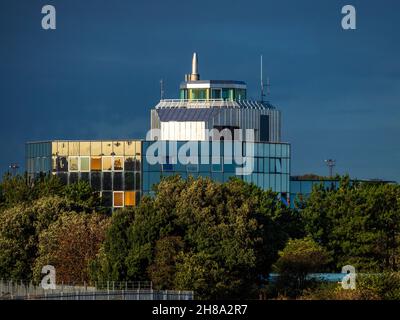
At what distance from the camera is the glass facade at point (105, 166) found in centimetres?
17450

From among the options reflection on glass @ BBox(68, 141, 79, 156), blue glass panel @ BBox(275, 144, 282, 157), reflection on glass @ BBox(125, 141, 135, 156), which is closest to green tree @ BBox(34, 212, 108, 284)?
reflection on glass @ BBox(125, 141, 135, 156)

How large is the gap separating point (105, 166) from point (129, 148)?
3326 mm

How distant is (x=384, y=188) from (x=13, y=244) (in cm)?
3851

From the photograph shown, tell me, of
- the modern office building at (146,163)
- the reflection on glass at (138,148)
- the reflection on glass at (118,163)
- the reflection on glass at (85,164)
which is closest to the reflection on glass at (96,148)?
the modern office building at (146,163)

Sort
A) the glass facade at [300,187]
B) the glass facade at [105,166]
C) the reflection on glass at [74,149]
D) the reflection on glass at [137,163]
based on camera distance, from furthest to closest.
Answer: the glass facade at [300,187]
the reflection on glass at [74,149]
the glass facade at [105,166]
the reflection on glass at [137,163]

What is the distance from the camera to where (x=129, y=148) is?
6890 inches

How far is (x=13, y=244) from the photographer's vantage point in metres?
131

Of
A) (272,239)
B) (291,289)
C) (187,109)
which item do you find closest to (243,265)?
(291,289)

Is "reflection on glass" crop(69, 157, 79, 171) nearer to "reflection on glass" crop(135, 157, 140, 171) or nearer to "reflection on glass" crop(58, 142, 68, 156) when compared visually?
"reflection on glass" crop(58, 142, 68, 156)

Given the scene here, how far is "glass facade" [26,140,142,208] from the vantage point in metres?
174

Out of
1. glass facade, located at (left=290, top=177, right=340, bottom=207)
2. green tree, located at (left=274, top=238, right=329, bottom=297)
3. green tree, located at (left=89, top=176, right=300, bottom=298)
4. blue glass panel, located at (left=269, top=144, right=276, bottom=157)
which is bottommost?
green tree, located at (left=274, top=238, right=329, bottom=297)

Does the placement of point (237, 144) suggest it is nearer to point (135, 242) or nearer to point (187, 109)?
point (187, 109)

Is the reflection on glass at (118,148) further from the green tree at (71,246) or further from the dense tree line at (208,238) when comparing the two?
the green tree at (71,246)

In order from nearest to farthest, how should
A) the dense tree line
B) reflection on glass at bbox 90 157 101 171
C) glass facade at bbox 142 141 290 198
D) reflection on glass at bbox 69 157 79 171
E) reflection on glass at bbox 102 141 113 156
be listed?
1. the dense tree line
2. glass facade at bbox 142 141 290 198
3. reflection on glass at bbox 102 141 113 156
4. reflection on glass at bbox 90 157 101 171
5. reflection on glass at bbox 69 157 79 171
